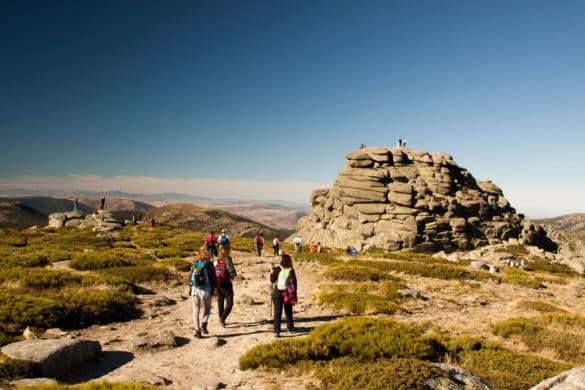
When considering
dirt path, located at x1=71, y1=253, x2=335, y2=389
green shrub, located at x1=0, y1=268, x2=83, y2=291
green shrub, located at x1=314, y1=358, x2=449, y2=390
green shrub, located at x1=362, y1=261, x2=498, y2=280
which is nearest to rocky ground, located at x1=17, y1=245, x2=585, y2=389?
dirt path, located at x1=71, y1=253, x2=335, y2=389

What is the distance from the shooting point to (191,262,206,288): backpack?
38.2ft

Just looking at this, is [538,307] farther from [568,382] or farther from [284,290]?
[568,382]

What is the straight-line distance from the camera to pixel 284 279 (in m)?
12.3

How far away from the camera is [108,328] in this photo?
12.7 metres

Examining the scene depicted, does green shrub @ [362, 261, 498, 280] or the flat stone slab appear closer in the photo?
the flat stone slab

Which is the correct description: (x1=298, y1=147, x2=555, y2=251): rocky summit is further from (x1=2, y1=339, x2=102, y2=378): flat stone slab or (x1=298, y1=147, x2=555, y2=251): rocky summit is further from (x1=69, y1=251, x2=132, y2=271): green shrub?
(x1=2, y1=339, x2=102, y2=378): flat stone slab

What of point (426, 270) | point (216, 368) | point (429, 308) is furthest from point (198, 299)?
point (426, 270)

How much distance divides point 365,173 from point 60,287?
197 ft

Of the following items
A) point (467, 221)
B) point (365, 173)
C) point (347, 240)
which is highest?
point (365, 173)

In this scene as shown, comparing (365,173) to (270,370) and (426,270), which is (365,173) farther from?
(270,370)

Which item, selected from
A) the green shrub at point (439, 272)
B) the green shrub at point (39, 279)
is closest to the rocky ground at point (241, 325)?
the green shrub at point (439, 272)

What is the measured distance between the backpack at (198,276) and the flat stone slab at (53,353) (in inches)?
132

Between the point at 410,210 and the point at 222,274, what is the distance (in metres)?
55.9

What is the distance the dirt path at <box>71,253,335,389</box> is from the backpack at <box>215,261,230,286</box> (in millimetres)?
1811
